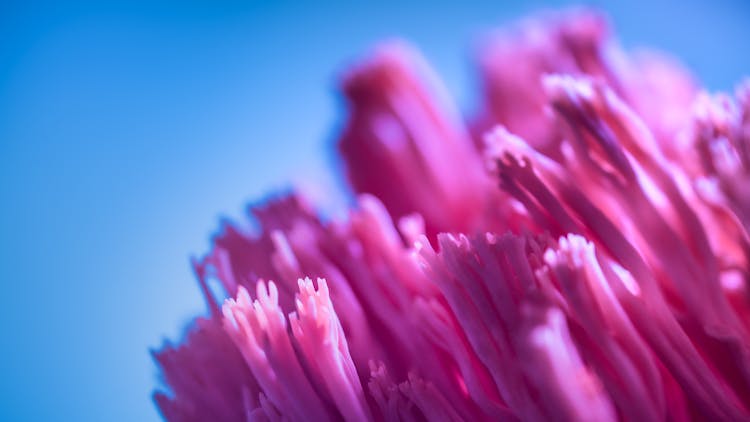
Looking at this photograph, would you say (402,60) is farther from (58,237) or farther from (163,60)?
(58,237)

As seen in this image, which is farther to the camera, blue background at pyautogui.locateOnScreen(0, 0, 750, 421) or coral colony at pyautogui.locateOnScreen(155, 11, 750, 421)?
blue background at pyautogui.locateOnScreen(0, 0, 750, 421)

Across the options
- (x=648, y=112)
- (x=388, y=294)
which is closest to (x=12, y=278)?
(x=388, y=294)

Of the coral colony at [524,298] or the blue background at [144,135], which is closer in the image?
the coral colony at [524,298]

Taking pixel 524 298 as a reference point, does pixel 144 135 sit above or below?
above

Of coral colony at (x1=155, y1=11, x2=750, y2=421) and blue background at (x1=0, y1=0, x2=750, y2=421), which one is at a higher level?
blue background at (x1=0, y1=0, x2=750, y2=421)

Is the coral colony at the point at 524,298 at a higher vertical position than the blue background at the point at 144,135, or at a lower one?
lower
